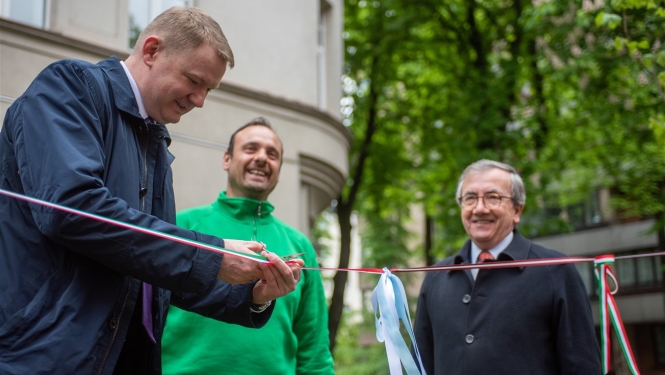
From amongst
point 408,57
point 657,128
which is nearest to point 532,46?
point 408,57

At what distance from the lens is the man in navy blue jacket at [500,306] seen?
12.9 ft

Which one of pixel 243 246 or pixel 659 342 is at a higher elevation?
pixel 243 246

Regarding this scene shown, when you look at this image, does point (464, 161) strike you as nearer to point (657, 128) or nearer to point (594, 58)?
point (594, 58)

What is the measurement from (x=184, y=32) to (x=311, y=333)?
225 cm

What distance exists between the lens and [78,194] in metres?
2.34

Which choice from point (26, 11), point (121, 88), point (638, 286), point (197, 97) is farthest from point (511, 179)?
point (638, 286)

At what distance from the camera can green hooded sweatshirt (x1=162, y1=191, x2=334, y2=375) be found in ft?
13.1

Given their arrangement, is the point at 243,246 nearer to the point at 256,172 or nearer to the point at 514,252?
the point at 256,172

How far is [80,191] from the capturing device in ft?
7.70

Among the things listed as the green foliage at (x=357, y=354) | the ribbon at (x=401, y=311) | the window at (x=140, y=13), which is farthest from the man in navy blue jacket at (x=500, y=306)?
the green foliage at (x=357, y=354)

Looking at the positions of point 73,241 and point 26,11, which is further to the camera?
point 26,11

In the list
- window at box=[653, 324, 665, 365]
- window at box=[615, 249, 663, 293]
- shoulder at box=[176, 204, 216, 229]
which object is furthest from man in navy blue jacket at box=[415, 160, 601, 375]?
window at box=[653, 324, 665, 365]

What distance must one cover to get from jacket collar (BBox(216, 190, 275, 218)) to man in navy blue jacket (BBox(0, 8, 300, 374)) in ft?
5.21

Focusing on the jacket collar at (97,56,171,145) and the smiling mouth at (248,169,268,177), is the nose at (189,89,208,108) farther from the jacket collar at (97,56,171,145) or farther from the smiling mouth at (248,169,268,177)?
the smiling mouth at (248,169,268,177)
